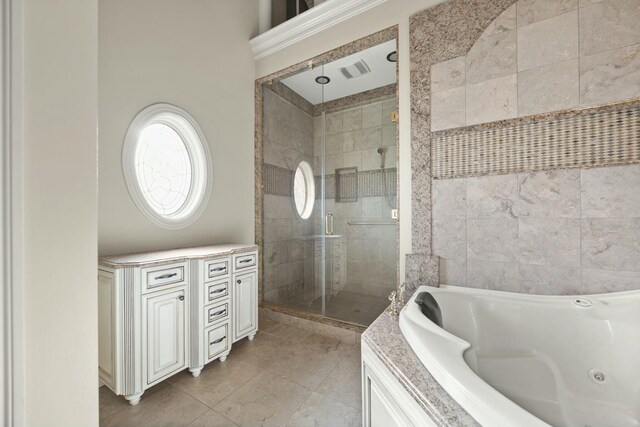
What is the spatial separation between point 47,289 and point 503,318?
2.02 metres

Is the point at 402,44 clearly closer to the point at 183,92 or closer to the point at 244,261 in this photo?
the point at 183,92

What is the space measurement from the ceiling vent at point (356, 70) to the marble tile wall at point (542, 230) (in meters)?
1.60

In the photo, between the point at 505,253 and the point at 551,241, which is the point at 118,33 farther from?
the point at 551,241

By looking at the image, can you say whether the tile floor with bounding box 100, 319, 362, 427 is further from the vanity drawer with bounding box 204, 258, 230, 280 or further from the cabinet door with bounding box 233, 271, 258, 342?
the vanity drawer with bounding box 204, 258, 230, 280

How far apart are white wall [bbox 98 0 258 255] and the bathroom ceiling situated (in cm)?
62

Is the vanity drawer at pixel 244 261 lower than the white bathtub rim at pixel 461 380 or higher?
higher

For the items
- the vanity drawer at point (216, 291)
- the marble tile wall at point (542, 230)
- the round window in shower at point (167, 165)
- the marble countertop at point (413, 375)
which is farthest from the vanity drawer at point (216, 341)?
the marble tile wall at point (542, 230)

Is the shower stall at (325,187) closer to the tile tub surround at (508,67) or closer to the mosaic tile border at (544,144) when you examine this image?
the tile tub surround at (508,67)

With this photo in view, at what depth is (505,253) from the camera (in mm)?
1834

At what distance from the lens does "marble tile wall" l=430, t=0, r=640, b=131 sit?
156 cm

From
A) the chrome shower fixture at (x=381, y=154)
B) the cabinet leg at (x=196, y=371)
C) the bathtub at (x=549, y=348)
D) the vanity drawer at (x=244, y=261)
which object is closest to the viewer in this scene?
the bathtub at (x=549, y=348)

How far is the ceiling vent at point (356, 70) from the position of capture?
2.80 m

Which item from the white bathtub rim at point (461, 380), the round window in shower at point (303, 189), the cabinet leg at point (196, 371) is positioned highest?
the round window in shower at point (303, 189)

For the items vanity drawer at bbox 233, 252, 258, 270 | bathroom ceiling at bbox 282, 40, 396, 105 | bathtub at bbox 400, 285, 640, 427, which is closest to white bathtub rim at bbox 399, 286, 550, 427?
bathtub at bbox 400, 285, 640, 427
